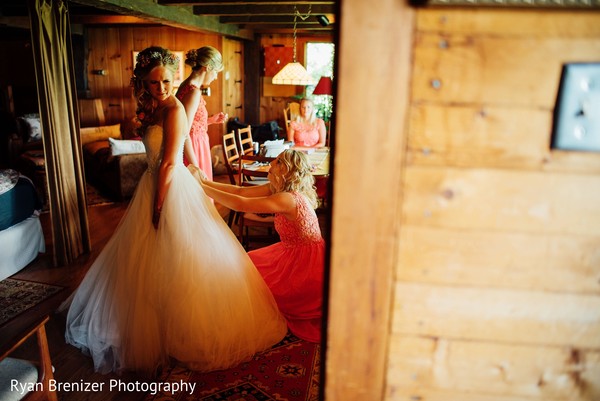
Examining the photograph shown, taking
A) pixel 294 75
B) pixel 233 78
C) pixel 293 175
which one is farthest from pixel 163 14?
pixel 233 78

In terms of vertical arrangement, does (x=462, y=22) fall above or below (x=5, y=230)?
above

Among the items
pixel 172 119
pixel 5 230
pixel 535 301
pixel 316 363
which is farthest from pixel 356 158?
pixel 5 230

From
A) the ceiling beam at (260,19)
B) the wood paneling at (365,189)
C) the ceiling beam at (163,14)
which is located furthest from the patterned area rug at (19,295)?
the ceiling beam at (260,19)

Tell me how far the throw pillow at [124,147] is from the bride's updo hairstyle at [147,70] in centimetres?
332

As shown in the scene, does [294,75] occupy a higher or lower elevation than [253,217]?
higher

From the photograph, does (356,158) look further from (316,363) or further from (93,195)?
Answer: (93,195)

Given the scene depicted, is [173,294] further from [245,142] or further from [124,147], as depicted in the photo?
[124,147]

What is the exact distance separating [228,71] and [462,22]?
7893 millimetres

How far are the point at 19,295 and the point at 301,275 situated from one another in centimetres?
214

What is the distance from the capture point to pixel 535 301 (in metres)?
0.87

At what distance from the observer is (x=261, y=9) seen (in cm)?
560

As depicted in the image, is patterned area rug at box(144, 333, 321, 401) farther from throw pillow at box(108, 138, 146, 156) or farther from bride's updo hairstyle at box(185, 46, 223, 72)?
throw pillow at box(108, 138, 146, 156)

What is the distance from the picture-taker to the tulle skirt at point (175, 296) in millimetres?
2354

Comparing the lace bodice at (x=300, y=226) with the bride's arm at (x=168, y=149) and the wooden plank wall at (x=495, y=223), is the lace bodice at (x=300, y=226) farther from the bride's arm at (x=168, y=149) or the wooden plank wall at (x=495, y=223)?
the wooden plank wall at (x=495, y=223)
